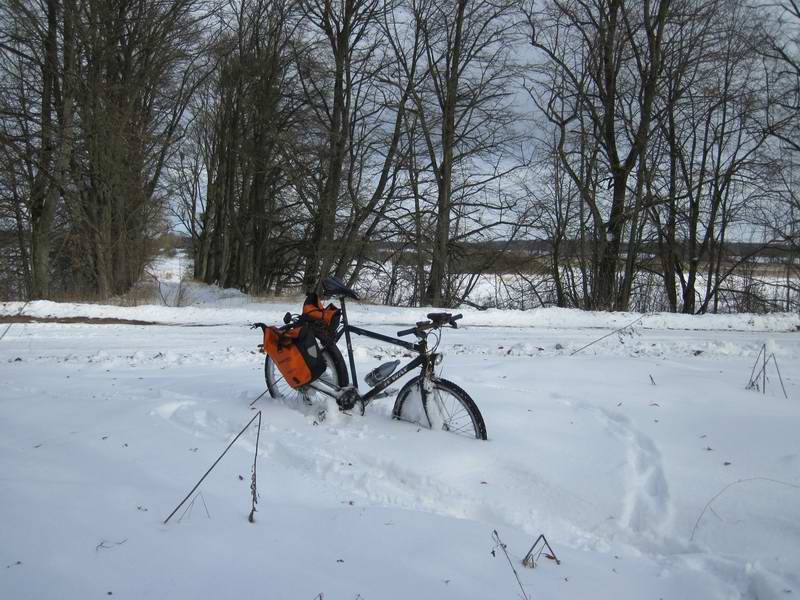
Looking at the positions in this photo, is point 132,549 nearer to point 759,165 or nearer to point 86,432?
point 86,432

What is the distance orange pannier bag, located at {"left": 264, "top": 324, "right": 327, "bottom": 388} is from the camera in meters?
4.73

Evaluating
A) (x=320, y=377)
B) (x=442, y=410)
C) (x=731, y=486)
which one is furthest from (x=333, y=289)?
(x=731, y=486)

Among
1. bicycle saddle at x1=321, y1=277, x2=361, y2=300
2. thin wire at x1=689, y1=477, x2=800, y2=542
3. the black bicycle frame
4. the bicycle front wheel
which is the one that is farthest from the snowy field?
bicycle saddle at x1=321, y1=277, x2=361, y2=300

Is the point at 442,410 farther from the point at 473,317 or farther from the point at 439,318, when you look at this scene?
the point at 473,317

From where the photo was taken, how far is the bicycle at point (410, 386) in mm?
4363

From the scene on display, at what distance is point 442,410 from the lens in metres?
4.45

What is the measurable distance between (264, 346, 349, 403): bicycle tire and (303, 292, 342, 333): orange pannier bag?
0.20m

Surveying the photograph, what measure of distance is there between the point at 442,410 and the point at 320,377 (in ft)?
3.57

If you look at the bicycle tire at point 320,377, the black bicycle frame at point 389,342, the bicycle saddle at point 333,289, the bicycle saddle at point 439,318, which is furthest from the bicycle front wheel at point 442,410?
the bicycle saddle at point 333,289

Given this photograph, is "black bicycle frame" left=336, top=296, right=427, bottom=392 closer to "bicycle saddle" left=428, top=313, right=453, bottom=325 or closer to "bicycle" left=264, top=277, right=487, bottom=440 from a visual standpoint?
"bicycle" left=264, top=277, right=487, bottom=440

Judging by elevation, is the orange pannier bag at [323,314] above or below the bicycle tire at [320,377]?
above

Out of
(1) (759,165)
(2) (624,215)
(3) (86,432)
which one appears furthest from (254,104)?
(3) (86,432)

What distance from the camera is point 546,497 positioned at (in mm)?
3398

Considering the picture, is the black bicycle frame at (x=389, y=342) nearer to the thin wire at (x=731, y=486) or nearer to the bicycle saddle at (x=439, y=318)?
the bicycle saddle at (x=439, y=318)
